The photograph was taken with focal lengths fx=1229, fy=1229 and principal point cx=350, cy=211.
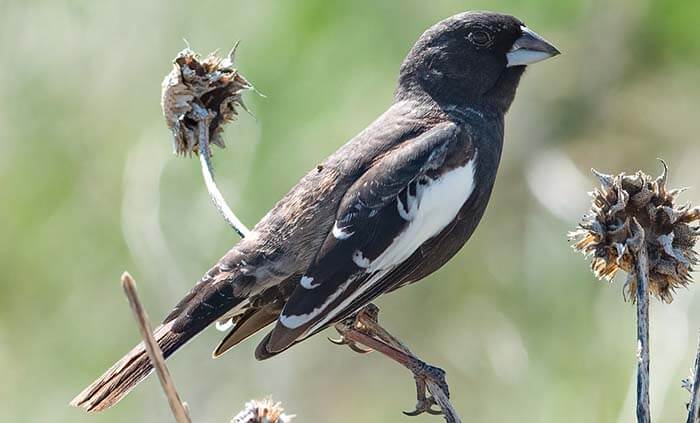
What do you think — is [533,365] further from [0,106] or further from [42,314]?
[0,106]

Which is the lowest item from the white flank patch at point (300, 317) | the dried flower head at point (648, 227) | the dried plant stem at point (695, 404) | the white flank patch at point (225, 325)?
the dried plant stem at point (695, 404)

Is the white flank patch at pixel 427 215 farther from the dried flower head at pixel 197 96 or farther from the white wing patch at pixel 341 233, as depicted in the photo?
the dried flower head at pixel 197 96

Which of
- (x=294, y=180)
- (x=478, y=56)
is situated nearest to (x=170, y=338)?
(x=478, y=56)

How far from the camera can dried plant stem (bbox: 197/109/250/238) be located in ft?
12.2

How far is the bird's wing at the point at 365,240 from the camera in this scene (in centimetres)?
371

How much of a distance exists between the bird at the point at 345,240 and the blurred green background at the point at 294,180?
4.20 ft

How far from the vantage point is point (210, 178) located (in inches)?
146

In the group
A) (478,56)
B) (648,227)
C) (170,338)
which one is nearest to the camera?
(648,227)

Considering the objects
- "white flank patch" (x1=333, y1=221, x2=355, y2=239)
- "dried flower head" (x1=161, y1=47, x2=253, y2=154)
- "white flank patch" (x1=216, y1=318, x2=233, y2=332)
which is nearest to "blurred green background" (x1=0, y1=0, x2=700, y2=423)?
"white flank patch" (x1=216, y1=318, x2=233, y2=332)

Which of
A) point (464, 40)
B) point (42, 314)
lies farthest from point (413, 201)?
point (42, 314)

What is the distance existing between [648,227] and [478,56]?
153 centimetres

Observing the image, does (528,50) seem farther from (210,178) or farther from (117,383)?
(117,383)

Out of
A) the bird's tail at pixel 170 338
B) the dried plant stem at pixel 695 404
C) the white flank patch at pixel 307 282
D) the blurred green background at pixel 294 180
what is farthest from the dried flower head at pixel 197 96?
the dried plant stem at pixel 695 404

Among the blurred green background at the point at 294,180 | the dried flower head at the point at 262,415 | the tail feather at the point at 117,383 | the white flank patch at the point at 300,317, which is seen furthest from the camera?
the blurred green background at the point at 294,180
